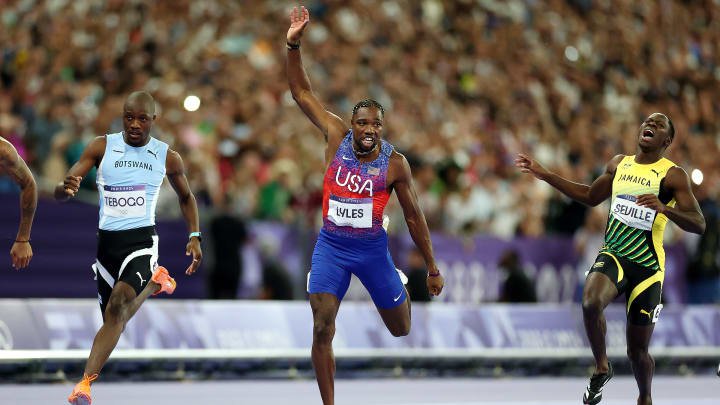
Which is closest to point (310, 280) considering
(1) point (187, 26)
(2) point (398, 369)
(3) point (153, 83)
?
(2) point (398, 369)

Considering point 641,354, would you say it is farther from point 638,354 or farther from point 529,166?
point 529,166

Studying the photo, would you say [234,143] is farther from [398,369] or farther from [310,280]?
[310,280]

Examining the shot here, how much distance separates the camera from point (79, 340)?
14031 millimetres

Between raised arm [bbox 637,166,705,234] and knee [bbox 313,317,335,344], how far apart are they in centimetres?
307

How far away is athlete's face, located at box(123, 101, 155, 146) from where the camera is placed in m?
10.2

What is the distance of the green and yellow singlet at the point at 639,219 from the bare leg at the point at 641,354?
59 cm

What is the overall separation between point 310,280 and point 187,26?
421 inches

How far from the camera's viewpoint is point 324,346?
9.34 metres

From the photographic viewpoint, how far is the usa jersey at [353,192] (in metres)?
9.55

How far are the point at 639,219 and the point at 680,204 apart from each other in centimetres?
39

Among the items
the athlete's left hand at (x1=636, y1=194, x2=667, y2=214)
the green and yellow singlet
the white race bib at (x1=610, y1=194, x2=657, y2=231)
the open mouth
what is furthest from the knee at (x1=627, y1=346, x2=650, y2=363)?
the open mouth

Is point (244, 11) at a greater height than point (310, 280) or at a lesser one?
greater

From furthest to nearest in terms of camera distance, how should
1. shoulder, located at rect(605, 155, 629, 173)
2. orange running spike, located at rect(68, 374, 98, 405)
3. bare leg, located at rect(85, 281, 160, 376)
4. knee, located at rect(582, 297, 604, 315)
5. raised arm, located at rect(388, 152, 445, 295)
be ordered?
1. shoulder, located at rect(605, 155, 629, 173)
2. knee, located at rect(582, 297, 604, 315)
3. bare leg, located at rect(85, 281, 160, 376)
4. raised arm, located at rect(388, 152, 445, 295)
5. orange running spike, located at rect(68, 374, 98, 405)

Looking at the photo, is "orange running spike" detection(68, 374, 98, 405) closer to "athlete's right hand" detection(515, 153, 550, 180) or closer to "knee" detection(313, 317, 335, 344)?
"knee" detection(313, 317, 335, 344)
